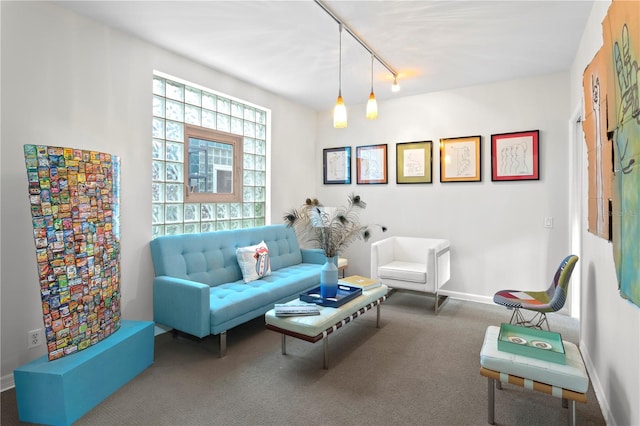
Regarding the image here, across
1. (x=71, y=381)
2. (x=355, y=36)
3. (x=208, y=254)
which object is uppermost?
(x=355, y=36)

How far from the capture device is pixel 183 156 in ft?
11.6

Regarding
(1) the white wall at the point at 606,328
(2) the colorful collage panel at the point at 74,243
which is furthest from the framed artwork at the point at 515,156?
(2) the colorful collage panel at the point at 74,243

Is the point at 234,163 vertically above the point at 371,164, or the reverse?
the point at 371,164

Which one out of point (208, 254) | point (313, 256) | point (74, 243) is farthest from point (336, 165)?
point (74, 243)

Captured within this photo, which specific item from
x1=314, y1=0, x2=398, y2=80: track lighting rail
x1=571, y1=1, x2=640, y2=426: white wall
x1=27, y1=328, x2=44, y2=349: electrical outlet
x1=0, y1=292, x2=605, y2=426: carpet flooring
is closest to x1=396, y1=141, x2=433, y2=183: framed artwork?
x1=314, y1=0, x2=398, y2=80: track lighting rail

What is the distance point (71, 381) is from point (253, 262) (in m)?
1.86

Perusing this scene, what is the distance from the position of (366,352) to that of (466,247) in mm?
2263

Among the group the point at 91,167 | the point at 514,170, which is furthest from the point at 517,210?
the point at 91,167

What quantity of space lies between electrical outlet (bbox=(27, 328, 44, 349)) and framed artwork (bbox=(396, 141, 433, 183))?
4.17 m

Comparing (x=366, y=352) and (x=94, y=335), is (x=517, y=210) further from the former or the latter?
(x=94, y=335)

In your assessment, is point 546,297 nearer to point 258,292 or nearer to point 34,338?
point 258,292

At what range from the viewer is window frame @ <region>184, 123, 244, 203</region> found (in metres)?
3.55

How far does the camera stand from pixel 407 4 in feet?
8.11

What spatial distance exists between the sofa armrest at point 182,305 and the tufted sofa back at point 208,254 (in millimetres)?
185
